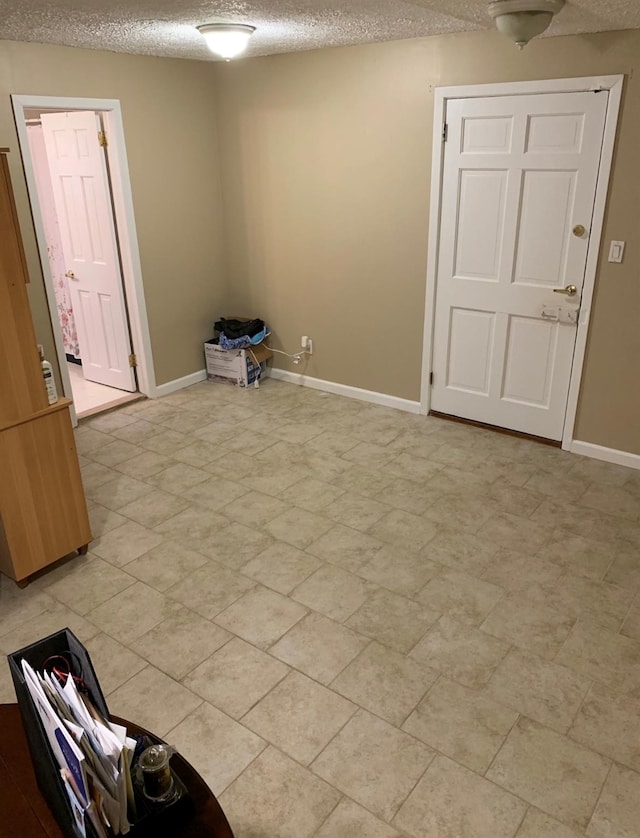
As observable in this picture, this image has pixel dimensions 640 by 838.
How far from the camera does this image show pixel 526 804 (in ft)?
6.53

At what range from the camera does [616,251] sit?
362 cm

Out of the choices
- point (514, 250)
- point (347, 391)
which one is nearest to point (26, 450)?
point (347, 391)

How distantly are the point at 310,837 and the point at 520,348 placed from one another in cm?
308

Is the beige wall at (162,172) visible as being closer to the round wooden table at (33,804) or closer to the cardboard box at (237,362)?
the cardboard box at (237,362)

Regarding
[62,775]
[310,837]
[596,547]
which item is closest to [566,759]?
[310,837]

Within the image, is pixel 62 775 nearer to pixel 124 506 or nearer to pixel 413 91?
pixel 124 506

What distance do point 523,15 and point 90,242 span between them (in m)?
3.37

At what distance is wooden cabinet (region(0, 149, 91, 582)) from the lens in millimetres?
2598

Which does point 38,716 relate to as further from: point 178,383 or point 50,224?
point 50,224

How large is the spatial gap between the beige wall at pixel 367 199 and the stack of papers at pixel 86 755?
343cm

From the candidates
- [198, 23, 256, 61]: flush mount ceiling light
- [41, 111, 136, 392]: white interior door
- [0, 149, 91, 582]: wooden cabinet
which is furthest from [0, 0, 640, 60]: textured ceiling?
[0, 149, 91, 582]: wooden cabinet

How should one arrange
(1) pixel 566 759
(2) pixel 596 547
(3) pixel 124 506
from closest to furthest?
(1) pixel 566 759
(2) pixel 596 547
(3) pixel 124 506

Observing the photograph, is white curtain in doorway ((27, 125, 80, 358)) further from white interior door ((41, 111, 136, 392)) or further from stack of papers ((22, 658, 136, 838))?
stack of papers ((22, 658, 136, 838))

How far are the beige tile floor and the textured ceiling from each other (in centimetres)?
232
